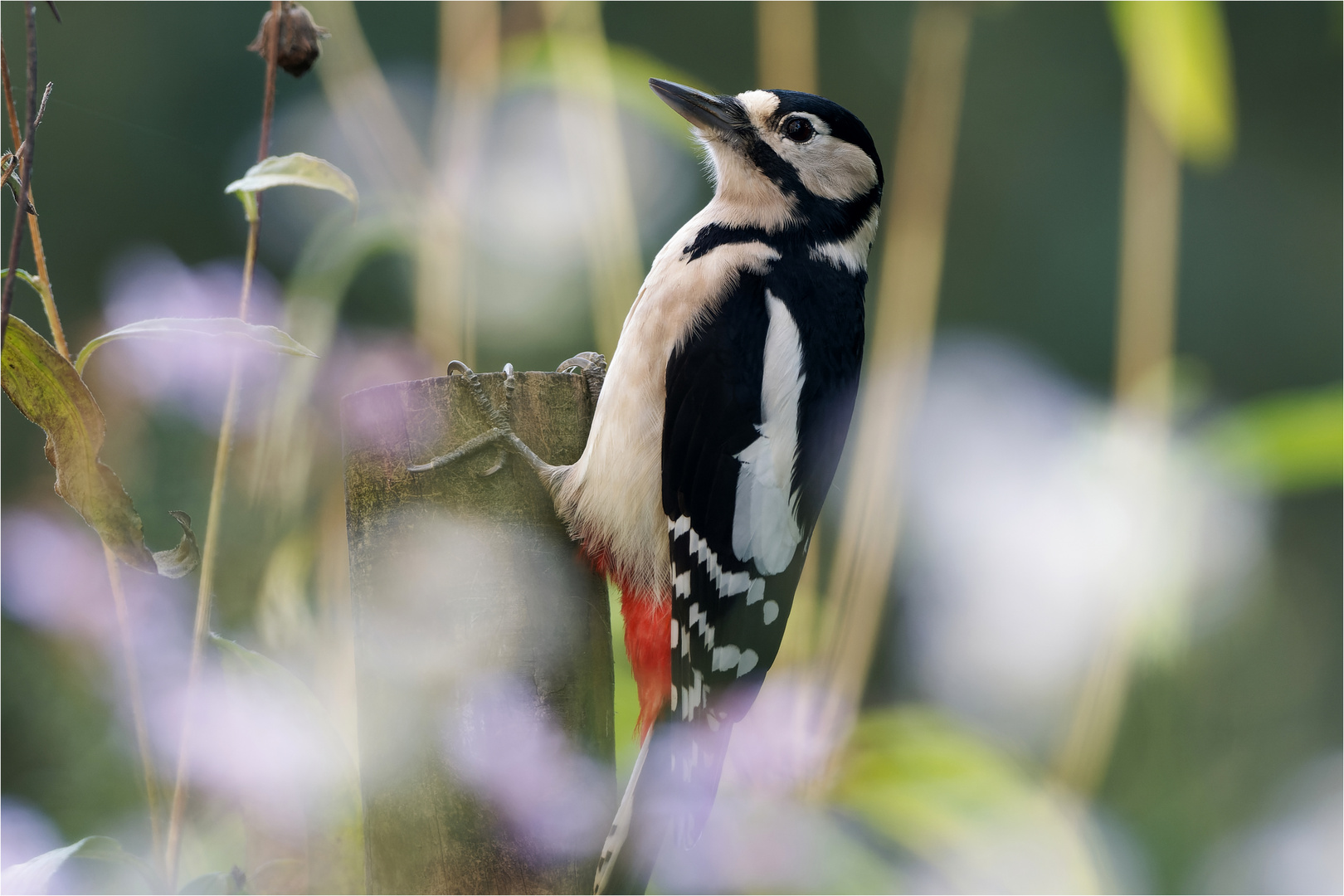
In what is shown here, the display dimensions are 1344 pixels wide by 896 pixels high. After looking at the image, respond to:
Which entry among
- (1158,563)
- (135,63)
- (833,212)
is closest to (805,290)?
(833,212)

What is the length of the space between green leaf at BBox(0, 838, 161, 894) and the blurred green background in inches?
19.6

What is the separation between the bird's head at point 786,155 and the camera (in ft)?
3.51

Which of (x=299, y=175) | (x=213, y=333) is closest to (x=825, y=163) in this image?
(x=299, y=175)

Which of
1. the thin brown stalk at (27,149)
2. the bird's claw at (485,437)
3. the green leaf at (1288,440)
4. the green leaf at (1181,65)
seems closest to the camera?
the thin brown stalk at (27,149)

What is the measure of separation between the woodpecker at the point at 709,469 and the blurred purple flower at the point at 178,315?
227 millimetres

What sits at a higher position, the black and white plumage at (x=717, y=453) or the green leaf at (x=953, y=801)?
the black and white plumage at (x=717, y=453)

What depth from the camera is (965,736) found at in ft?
4.81

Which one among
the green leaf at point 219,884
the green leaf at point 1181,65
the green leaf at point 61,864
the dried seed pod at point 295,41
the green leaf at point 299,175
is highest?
the green leaf at point 1181,65

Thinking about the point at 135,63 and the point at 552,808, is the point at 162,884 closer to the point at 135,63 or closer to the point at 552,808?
the point at 552,808

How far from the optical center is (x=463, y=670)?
66cm

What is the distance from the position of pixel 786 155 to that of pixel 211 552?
73cm

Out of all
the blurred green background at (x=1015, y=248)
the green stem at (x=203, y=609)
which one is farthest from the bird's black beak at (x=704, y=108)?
the green stem at (x=203, y=609)

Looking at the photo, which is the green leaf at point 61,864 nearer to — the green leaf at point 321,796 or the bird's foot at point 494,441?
the green leaf at point 321,796

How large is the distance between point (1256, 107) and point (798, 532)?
5.22 ft
